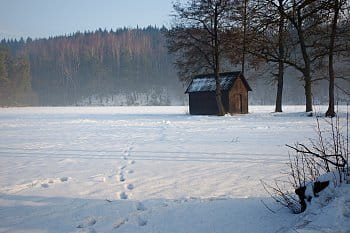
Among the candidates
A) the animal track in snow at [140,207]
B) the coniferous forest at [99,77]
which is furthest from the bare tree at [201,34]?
the coniferous forest at [99,77]

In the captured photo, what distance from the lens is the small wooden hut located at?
31.4 metres

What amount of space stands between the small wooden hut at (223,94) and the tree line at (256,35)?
4.63 ft

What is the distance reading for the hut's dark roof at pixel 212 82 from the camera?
3133 cm

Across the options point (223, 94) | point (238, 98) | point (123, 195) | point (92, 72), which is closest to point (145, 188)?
point (123, 195)

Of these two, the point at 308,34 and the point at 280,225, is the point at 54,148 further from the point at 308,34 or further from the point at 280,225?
the point at 308,34

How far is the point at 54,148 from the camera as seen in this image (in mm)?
12273

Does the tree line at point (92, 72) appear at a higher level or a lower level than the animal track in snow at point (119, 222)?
higher

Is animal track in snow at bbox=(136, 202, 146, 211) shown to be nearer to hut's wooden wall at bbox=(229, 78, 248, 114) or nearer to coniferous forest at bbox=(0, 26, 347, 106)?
hut's wooden wall at bbox=(229, 78, 248, 114)

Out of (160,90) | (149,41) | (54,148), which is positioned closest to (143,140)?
(54,148)

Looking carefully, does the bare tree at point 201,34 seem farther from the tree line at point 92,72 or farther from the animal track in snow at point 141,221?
the tree line at point 92,72

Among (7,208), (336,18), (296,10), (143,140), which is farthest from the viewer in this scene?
(296,10)

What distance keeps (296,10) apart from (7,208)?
24.1 meters

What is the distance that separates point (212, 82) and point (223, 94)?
80.4 inches

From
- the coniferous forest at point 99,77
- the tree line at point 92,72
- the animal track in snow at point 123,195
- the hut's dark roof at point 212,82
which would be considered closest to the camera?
the animal track in snow at point 123,195
